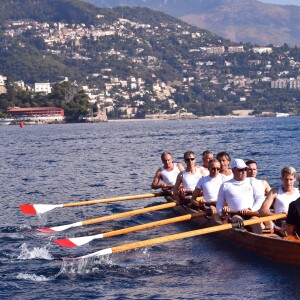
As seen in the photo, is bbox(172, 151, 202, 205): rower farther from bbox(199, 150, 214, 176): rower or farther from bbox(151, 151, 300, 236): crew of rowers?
bbox(199, 150, 214, 176): rower

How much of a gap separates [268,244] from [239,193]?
1424 millimetres

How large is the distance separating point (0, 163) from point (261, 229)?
112 ft

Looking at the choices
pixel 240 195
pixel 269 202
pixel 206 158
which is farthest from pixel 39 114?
pixel 269 202

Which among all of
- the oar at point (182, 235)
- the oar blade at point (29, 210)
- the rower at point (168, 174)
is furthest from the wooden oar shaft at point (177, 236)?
the rower at point (168, 174)

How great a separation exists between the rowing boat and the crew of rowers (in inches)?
7.0

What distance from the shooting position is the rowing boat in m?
14.0

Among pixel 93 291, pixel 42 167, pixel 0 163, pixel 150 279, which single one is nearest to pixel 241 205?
pixel 150 279

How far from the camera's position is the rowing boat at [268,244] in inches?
553

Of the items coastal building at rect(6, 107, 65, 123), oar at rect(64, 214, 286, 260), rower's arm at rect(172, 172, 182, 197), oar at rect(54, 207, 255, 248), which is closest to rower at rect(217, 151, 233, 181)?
oar at rect(54, 207, 255, 248)

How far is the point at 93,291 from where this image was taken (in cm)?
1421

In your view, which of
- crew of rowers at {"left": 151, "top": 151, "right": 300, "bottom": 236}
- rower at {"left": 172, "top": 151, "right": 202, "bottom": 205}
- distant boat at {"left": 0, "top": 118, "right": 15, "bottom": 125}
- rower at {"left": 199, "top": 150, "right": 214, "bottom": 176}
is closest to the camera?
crew of rowers at {"left": 151, "top": 151, "right": 300, "bottom": 236}

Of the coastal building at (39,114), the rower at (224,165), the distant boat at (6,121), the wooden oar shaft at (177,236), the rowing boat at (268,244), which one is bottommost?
the distant boat at (6,121)

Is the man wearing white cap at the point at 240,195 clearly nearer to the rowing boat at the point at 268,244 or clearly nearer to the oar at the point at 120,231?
the oar at the point at 120,231

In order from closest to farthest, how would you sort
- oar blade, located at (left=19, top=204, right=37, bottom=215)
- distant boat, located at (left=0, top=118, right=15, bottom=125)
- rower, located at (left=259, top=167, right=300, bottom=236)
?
rower, located at (left=259, top=167, right=300, bottom=236)
oar blade, located at (left=19, top=204, right=37, bottom=215)
distant boat, located at (left=0, top=118, right=15, bottom=125)
